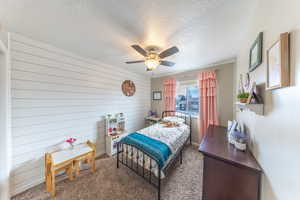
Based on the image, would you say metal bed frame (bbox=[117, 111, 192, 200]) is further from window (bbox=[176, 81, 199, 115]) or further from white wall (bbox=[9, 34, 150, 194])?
window (bbox=[176, 81, 199, 115])

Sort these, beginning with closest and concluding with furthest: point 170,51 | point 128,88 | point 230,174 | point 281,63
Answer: point 281,63, point 230,174, point 170,51, point 128,88

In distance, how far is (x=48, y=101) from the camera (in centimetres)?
204

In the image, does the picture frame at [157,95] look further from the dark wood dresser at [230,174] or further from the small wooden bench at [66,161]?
the dark wood dresser at [230,174]

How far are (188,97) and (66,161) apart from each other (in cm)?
363

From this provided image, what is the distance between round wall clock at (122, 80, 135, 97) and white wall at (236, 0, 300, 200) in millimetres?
3236

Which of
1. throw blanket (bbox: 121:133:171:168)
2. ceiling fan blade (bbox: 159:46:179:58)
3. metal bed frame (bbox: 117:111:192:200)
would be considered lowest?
metal bed frame (bbox: 117:111:192:200)

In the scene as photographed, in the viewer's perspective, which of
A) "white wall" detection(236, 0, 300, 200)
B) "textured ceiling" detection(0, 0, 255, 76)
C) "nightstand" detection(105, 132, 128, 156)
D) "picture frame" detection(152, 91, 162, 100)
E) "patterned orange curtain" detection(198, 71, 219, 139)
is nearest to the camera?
"white wall" detection(236, 0, 300, 200)

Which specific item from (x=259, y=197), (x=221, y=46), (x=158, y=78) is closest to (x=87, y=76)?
(x=158, y=78)

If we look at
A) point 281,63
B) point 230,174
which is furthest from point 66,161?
point 281,63

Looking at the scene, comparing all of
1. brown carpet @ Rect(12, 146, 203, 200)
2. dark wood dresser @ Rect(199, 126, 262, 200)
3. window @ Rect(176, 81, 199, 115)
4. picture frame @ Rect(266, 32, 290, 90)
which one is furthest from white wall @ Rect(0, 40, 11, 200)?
window @ Rect(176, 81, 199, 115)

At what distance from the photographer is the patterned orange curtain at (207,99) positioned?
9.76 feet

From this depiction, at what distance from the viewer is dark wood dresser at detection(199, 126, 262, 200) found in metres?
1.04

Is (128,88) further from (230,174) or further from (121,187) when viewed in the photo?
(230,174)

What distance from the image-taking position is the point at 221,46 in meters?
2.07
